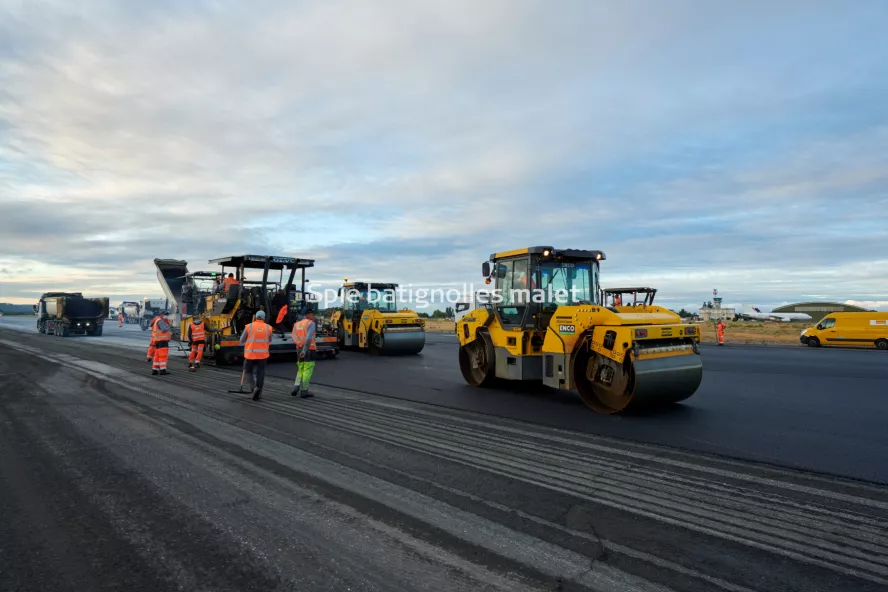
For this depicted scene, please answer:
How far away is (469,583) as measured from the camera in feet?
9.86

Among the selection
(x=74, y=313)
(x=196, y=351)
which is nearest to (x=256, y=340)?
(x=196, y=351)

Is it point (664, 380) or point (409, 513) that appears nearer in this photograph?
point (409, 513)

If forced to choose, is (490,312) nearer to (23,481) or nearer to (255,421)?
(255,421)

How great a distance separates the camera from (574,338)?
27.9 feet

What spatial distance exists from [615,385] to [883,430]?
338 cm

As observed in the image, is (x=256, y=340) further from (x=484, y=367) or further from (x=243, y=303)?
(x=243, y=303)

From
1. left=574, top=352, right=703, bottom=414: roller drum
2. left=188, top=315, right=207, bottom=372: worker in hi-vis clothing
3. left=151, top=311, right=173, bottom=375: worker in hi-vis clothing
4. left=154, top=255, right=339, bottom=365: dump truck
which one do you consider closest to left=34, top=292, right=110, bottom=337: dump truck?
left=154, top=255, right=339, bottom=365: dump truck

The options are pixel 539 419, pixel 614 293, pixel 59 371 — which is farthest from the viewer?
pixel 59 371

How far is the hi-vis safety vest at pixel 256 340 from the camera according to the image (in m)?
9.43

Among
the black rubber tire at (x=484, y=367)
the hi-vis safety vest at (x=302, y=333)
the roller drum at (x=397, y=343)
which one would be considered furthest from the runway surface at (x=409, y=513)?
the roller drum at (x=397, y=343)

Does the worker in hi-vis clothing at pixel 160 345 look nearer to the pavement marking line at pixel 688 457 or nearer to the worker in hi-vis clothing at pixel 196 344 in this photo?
the worker in hi-vis clothing at pixel 196 344

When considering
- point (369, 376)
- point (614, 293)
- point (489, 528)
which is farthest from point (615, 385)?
point (369, 376)

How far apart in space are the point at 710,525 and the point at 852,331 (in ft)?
89.9

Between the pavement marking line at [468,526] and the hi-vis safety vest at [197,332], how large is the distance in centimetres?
951
